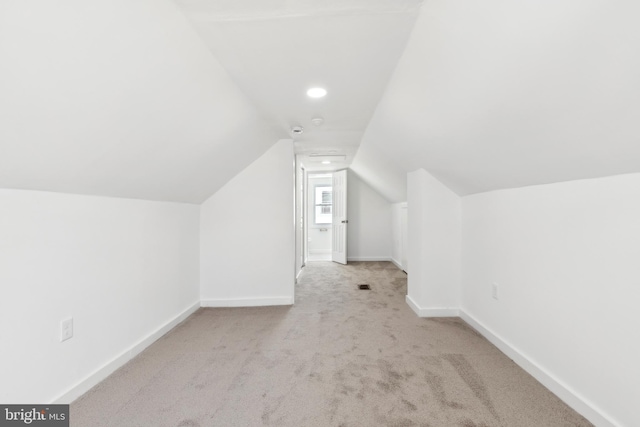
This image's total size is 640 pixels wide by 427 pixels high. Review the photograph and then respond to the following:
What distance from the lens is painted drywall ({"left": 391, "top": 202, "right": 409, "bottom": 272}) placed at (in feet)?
18.7

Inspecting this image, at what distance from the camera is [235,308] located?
11.7 ft

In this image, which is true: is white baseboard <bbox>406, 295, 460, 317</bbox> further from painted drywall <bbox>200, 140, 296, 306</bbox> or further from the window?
the window

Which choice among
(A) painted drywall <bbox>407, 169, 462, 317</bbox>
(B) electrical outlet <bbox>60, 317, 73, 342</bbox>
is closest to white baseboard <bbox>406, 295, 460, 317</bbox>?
(A) painted drywall <bbox>407, 169, 462, 317</bbox>

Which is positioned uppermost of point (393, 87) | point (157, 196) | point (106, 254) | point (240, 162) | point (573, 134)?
point (393, 87)

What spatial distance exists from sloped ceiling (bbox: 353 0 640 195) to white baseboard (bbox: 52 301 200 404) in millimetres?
2755

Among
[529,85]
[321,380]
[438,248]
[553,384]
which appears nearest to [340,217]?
[438,248]

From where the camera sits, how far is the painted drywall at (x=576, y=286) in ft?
4.74

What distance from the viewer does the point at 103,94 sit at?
1.34m

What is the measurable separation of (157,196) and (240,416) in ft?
6.03

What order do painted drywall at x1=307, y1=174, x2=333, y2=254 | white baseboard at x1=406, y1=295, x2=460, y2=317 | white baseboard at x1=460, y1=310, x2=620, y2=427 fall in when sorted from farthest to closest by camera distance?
painted drywall at x1=307, y1=174, x2=333, y2=254 → white baseboard at x1=406, y1=295, x2=460, y2=317 → white baseboard at x1=460, y1=310, x2=620, y2=427

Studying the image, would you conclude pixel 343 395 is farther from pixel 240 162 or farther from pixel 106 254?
pixel 240 162

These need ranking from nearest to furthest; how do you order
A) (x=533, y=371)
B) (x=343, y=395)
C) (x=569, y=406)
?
(x=569, y=406), (x=343, y=395), (x=533, y=371)

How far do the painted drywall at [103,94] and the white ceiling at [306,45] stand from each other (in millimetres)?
140

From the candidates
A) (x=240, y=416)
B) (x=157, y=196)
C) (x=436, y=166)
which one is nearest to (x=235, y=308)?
(x=157, y=196)
